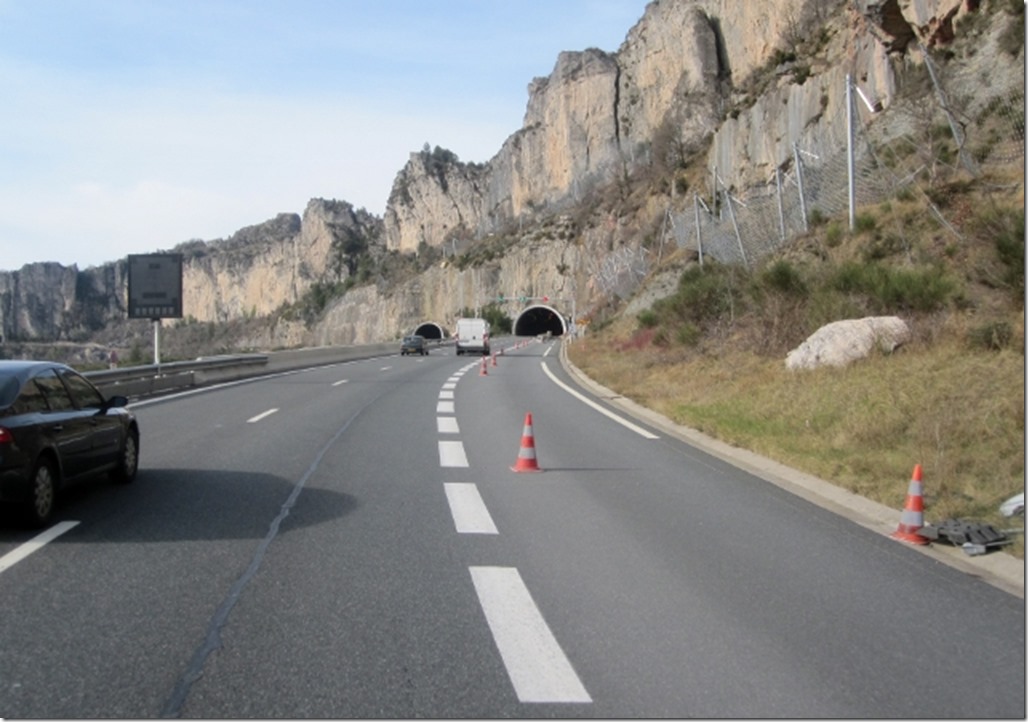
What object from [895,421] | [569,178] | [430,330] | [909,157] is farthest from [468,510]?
[569,178]

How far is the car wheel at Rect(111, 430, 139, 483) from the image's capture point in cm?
1045

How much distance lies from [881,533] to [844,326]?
1076 cm

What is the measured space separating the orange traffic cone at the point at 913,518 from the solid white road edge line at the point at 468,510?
3339 mm

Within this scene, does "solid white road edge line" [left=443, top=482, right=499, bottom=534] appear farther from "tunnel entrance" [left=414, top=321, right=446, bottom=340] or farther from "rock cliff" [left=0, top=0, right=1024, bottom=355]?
"tunnel entrance" [left=414, top=321, right=446, bottom=340]

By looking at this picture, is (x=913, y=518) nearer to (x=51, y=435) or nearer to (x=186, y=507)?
(x=186, y=507)

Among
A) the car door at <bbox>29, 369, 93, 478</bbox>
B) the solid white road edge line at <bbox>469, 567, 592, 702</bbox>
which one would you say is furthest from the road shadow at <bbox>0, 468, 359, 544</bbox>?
the solid white road edge line at <bbox>469, 567, 592, 702</bbox>

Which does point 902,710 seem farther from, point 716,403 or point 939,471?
point 716,403

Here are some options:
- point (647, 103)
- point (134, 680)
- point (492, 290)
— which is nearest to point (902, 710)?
point (134, 680)

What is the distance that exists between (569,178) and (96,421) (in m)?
131

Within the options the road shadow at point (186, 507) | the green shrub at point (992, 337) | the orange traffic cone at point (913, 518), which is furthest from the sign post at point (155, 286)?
the orange traffic cone at point (913, 518)

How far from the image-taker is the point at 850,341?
17.9 m

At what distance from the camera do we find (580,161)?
13525 cm

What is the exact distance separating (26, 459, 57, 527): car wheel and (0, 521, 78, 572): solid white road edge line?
130 millimetres

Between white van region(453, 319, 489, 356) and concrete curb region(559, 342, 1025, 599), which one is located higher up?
white van region(453, 319, 489, 356)
